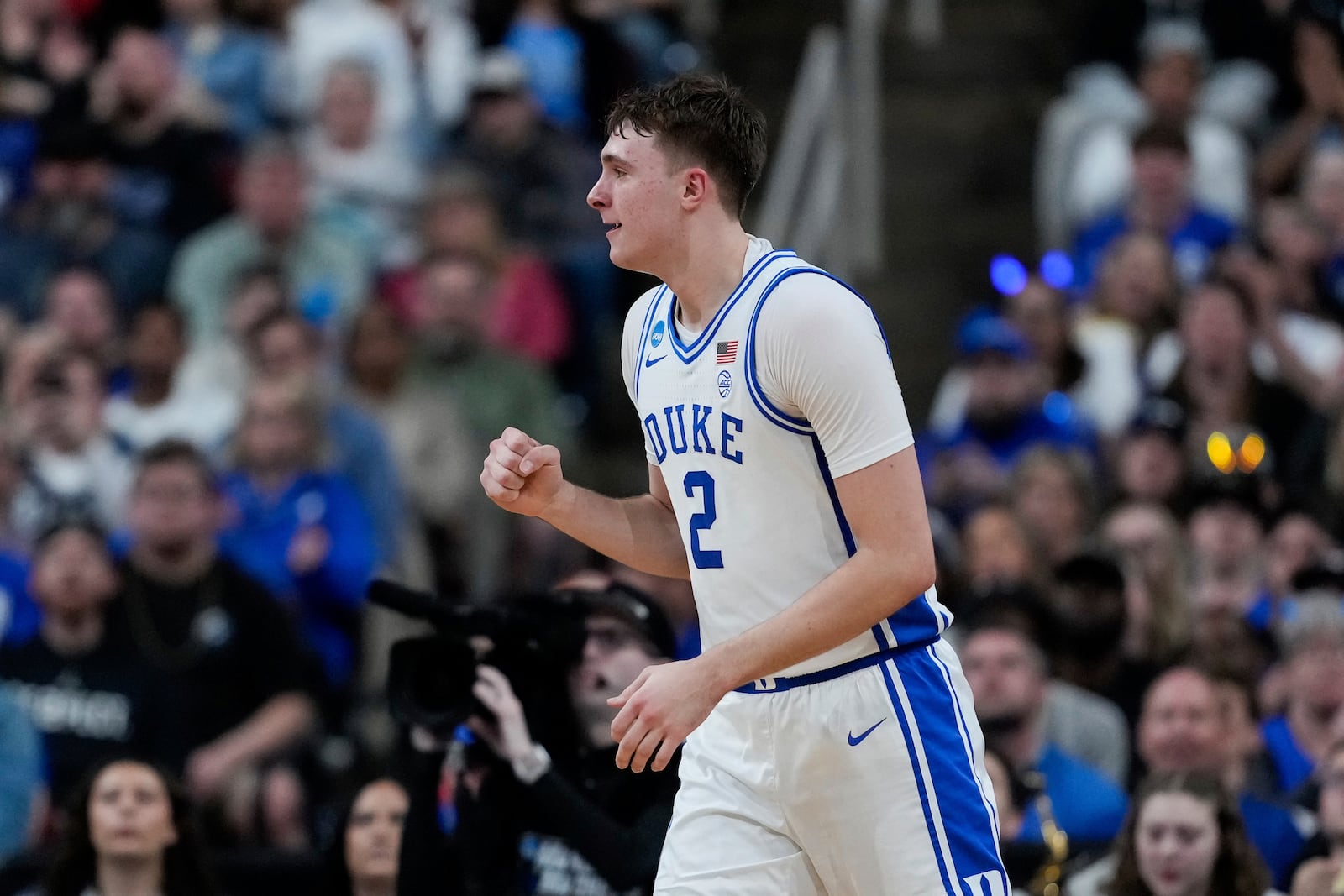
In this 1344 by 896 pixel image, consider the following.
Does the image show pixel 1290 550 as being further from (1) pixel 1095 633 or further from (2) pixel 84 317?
(2) pixel 84 317

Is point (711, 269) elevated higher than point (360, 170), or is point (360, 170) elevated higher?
point (360, 170)

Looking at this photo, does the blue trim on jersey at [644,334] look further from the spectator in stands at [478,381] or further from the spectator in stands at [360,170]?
the spectator in stands at [360,170]

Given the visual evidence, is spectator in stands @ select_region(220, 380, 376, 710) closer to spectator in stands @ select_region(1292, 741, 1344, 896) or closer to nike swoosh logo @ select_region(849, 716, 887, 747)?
spectator in stands @ select_region(1292, 741, 1344, 896)

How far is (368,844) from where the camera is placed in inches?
276

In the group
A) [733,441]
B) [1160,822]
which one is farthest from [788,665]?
[1160,822]

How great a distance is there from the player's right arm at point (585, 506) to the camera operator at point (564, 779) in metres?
1.01

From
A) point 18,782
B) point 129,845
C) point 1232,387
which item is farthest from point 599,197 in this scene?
point 1232,387

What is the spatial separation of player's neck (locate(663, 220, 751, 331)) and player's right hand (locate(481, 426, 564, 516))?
0.45 metres

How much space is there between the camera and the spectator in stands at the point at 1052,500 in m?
9.58

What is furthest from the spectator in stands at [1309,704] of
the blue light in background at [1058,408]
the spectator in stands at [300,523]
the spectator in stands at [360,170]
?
the spectator in stands at [360,170]

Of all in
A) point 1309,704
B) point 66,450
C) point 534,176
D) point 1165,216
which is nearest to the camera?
point 1309,704

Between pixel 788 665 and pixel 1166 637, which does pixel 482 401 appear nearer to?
pixel 1166 637

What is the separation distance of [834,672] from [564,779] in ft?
5.37

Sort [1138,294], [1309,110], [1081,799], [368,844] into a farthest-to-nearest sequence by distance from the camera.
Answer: [1309,110]
[1138,294]
[1081,799]
[368,844]
